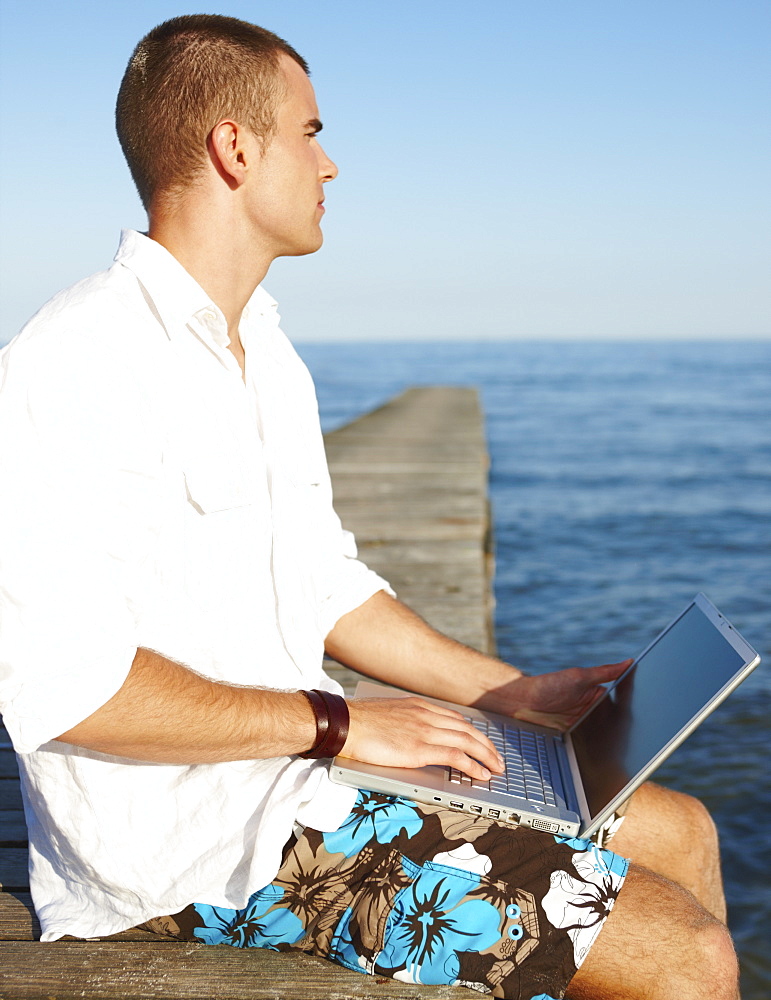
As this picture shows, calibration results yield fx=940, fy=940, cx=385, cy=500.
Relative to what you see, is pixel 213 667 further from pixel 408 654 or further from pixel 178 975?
pixel 408 654

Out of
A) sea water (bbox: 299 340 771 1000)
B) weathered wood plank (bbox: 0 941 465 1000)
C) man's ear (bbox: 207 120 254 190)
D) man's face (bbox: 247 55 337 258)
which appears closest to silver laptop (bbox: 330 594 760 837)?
weathered wood plank (bbox: 0 941 465 1000)

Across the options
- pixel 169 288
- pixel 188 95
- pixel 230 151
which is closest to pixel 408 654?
pixel 169 288

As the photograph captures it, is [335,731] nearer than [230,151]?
Yes

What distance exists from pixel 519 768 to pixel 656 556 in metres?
10.3

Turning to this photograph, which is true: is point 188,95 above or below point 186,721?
above

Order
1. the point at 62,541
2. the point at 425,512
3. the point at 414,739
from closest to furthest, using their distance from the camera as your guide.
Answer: the point at 62,541 < the point at 414,739 < the point at 425,512

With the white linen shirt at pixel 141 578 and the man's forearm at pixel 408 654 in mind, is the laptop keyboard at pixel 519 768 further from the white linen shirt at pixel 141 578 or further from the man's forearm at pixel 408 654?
the white linen shirt at pixel 141 578

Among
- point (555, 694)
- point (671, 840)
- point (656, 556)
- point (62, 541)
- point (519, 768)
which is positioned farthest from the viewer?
point (656, 556)

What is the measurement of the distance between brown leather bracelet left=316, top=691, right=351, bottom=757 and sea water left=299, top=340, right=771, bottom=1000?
3033mm

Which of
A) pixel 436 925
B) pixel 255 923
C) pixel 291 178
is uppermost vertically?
pixel 291 178

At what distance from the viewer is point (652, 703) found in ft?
6.76

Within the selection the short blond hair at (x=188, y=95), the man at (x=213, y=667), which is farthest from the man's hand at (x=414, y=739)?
the short blond hair at (x=188, y=95)

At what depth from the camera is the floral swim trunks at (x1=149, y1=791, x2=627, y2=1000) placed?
170 centimetres

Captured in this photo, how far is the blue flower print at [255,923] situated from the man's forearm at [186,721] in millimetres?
296
